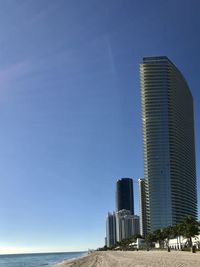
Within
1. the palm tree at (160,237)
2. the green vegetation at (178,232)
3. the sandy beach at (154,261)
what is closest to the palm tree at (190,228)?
the green vegetation at (178,232)

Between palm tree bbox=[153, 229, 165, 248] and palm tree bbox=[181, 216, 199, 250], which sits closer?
palm tree bbox=[181, 216, 199, 250]

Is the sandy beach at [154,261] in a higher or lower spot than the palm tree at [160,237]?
lower

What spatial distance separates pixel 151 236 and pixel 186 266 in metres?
141

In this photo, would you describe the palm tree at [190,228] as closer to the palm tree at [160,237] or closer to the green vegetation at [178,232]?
the green vegetation at [178,232]

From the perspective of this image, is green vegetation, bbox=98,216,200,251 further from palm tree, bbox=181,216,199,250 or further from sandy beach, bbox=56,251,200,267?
sandy beach, bbox=56,251,200,267

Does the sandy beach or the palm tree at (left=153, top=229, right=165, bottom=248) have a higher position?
the palm tree at (left=153, top=229, right=165, bottom=248)

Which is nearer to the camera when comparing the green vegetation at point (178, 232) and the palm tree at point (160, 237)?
the green vegetation at point (178, 232)

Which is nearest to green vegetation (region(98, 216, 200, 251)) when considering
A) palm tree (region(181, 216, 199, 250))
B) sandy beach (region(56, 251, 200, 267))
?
palm tree (region(181, 216, 199, 250))

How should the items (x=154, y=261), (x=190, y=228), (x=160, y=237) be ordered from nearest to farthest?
(x=154, y=261), (x=190, y=228), (x=160, y=237)

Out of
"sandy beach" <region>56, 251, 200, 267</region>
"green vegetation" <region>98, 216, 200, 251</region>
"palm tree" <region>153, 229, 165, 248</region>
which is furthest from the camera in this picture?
"palm tree" <region>153, 229, 165, 248</region>

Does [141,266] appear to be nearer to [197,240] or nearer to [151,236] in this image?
[197,240]

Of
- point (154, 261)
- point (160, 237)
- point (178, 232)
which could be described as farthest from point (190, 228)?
point (154, 261)

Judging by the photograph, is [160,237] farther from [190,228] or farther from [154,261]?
[154,261]

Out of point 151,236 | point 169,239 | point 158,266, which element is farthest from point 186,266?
point 151,236
